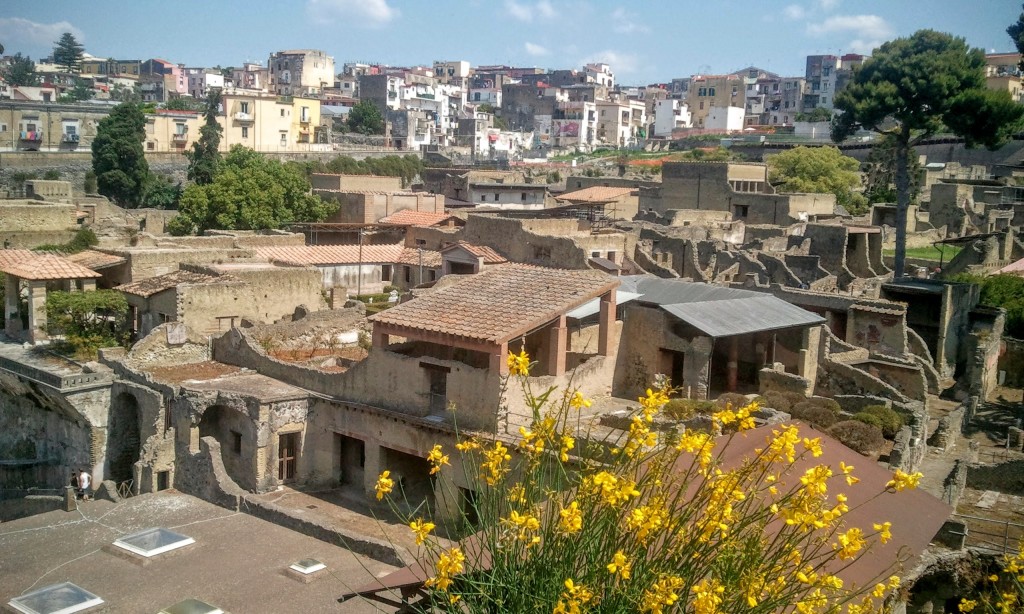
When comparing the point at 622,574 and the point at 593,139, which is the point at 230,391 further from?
the point at 593,139

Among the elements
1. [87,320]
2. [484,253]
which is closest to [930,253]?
[484,253]

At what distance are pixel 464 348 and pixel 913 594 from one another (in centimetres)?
912

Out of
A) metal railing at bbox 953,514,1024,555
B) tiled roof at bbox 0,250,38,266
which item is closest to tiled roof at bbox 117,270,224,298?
tiled roof at bbox 0,250,38,266

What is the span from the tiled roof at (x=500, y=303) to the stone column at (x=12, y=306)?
52.4ft

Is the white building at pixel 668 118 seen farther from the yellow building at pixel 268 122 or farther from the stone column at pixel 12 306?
the stone column at pixel 12 306

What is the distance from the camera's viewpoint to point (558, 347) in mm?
19938

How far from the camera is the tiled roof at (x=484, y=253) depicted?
31.6 metres

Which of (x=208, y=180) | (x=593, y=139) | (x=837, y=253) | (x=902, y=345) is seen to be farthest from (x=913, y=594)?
(x=593, y=139)

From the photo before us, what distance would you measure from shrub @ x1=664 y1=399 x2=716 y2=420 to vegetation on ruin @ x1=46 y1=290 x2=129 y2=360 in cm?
1717

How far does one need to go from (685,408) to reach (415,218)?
2655 centimetres

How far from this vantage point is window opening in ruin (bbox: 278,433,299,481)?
21.0m

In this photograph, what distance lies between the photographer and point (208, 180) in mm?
63312

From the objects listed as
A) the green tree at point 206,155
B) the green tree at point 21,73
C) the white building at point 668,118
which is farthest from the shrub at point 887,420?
the green tree at point 21,73

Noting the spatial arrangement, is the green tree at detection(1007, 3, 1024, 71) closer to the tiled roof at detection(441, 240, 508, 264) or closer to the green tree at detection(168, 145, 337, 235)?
the tiled roof at detection(441, 240, 508, 264)
